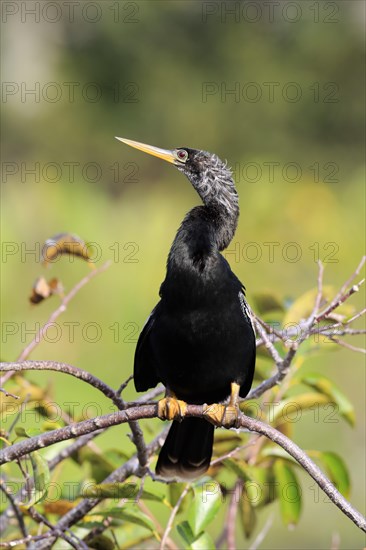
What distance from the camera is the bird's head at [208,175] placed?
306 cm

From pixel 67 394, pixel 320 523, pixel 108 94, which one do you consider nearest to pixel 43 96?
pixel 108 94

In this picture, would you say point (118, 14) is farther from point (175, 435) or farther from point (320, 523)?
point (175, 435)

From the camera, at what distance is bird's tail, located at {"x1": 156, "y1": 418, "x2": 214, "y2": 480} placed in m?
2.92

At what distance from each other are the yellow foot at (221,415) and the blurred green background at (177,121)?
6.31m

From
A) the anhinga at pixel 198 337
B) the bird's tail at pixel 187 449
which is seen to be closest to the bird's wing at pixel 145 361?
the anhinga at pixel 198 337

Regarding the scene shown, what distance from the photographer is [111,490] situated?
2.51m

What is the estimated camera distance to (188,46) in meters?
12.0

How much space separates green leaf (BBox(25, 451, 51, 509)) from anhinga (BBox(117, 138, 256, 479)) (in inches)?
15.0

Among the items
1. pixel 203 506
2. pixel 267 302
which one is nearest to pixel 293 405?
pixel 267 302

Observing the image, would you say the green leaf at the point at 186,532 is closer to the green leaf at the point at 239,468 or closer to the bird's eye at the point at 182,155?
the green leaf at the point at 239,468

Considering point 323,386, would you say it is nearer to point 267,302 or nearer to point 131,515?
point 267,302

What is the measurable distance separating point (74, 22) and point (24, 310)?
5.48 m

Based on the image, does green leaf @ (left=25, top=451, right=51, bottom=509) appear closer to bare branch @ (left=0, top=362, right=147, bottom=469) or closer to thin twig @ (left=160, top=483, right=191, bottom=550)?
bare branch @ (left=0, top=362, right=147, bottom=469)

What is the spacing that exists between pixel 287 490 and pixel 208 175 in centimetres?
108
